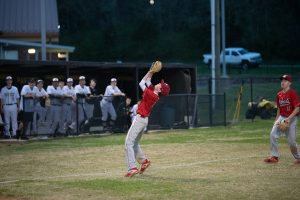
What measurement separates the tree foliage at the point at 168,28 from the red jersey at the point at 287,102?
192 ft

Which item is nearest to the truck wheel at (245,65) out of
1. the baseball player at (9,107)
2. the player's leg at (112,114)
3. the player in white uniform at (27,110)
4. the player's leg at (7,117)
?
the player's leg at (112,114)

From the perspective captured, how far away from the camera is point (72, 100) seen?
28.0 m

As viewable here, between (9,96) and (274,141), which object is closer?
(274,141)

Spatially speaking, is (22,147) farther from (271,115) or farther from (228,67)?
(228,67)

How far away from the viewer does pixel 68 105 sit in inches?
1096

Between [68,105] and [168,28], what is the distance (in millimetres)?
60746

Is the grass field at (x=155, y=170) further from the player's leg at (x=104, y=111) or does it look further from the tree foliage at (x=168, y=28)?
the tree foliage at (x=168, y=28)

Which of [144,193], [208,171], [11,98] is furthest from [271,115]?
[144,193]

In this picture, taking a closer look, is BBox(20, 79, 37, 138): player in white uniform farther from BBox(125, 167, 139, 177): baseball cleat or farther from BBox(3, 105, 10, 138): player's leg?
BBox(125, 167, 139, 177): baseball cleat

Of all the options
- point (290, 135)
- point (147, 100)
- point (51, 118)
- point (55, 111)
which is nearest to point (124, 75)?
point (55, 111)

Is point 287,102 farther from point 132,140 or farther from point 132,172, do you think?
point 132,172

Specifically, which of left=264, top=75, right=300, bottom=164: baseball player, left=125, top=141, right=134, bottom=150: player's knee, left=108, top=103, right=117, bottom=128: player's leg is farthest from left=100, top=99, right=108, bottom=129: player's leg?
left=125, top=141, right=134, bottom=150: player's knee

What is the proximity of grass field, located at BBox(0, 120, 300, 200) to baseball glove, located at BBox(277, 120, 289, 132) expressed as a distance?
0.86 meters

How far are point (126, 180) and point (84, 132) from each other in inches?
514
